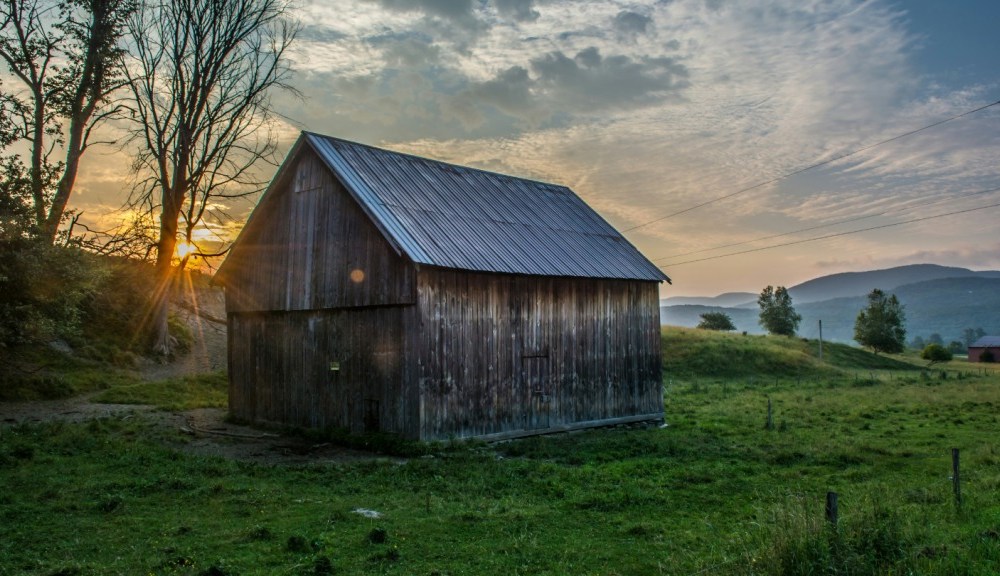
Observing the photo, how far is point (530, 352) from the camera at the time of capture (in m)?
21.0

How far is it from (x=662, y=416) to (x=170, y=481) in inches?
672

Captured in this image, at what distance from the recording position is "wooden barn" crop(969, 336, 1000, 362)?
87.0m

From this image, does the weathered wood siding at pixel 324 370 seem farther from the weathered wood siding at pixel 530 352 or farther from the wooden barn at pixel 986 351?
the wooden barn at pixel 986 351

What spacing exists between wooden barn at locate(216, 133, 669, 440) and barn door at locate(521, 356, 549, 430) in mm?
45

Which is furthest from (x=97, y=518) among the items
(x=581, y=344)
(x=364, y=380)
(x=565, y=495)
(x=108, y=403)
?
(x=108, y=403)

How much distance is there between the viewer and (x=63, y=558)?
8.90 metres

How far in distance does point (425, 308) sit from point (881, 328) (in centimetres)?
7389

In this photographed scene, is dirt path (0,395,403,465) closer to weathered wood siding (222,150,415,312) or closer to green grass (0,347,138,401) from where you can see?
green grass (0,347,138,401)

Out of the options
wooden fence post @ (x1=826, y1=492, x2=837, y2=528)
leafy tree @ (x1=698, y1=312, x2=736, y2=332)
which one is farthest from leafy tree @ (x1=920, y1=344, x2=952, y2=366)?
wooden fence post @ (x1=826, y1=492, x2=837, y2=528)

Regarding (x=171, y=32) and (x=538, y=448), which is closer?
(x=538, y=448)

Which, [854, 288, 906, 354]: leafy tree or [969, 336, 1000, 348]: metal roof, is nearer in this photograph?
[854, 288, 906, 354]: leafy tree

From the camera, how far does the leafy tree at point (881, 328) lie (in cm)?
7738

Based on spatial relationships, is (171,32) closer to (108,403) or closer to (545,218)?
(108,403)

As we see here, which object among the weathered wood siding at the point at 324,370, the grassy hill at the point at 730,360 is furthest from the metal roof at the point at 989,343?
the weathered wood siding at the point at 324,370
